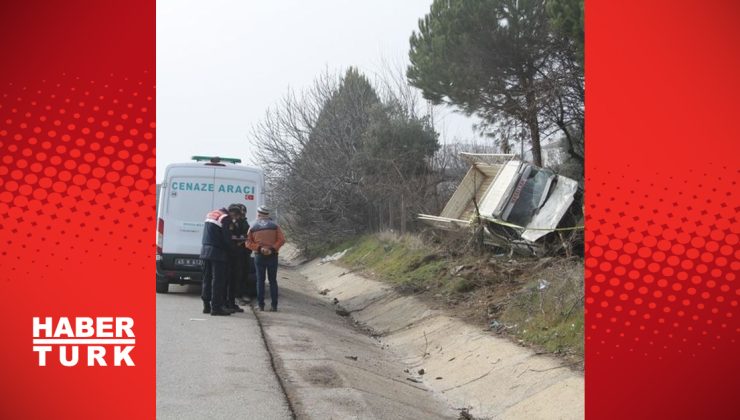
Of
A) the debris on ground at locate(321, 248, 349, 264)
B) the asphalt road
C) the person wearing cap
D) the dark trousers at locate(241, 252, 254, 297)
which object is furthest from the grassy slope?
the debris on ground at locate(321, 248, 349, 264)

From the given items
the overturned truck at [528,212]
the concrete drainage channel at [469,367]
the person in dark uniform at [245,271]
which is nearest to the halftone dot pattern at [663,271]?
the concrete drainage channel at [469,367]

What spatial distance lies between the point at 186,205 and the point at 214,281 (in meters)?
3.22

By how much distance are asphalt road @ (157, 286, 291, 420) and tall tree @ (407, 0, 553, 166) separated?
461 inches

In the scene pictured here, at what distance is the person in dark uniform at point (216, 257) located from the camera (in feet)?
51.8

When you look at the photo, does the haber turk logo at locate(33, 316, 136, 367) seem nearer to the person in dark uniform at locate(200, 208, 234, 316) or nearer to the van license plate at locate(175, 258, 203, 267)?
the person in dark uniform at locate(200, 208, 234, 316)

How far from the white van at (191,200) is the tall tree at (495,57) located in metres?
8.14

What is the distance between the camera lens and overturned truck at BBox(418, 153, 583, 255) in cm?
1731

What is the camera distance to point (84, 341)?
7.47 m

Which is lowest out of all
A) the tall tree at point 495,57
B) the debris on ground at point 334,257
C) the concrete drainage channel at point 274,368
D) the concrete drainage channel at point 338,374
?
the debris on ground at point 334,257

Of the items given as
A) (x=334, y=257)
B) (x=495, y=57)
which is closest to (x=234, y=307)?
(x=495, y=57)

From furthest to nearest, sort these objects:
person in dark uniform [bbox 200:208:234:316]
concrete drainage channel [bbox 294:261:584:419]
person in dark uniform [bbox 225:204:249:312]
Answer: person in dark uniform [bbox 225:204:249:312] → person in dark uniform [bbox 200:208:234:316] → concrete drainage channel [bbox 294:261:584:419]

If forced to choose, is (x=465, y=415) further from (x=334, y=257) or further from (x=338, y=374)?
(x=334, y=257)

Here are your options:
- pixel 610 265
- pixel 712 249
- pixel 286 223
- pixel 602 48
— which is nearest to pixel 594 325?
pixel 610 265

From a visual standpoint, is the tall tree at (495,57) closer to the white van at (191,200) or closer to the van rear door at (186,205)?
the white van at (191,200)
